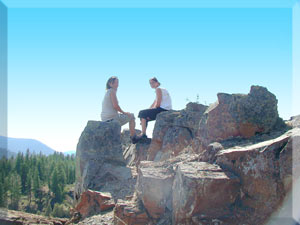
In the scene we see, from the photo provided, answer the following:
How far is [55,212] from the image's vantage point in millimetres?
83875

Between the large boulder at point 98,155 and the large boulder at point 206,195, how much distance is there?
5365mm

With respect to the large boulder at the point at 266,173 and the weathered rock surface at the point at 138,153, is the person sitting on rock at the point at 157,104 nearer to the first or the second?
the weathered rock surface at the point at 138,153

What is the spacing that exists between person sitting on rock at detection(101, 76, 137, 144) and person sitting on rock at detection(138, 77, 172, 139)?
1.79 ft

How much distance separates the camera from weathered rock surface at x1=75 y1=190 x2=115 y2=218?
8093 mm

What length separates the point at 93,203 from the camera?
8586mm

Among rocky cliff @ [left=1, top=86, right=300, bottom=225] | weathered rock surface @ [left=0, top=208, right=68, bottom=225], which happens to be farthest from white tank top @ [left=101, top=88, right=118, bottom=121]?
weathered rock surface @ [left=0, top=208, right=68, bottom=225]

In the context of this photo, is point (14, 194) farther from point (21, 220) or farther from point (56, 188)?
point (21, 220)

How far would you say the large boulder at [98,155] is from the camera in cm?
1031

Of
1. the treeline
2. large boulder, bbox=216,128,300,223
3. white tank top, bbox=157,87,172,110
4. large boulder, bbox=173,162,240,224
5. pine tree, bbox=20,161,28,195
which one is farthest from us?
pine tree, bbox=20,161,28,195

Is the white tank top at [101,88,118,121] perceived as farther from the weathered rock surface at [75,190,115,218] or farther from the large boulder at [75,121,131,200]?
the weathered rock surface at [75,190,115,218]

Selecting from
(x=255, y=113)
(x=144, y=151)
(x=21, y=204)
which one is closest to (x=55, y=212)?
(x=21, y=204)

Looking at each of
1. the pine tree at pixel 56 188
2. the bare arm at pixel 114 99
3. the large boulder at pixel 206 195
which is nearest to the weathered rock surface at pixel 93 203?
the large boulder at pixel 206 195

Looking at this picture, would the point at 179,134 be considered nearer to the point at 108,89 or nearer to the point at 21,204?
the point at 108,89

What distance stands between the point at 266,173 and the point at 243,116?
1.93m
